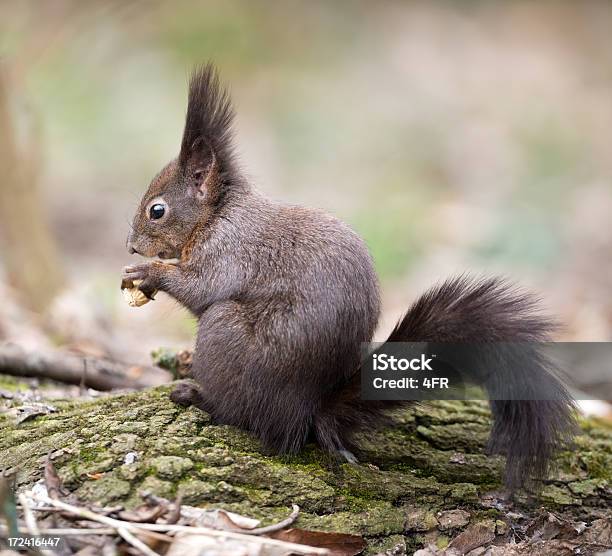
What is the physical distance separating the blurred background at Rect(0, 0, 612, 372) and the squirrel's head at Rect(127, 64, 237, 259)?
5.18 feet

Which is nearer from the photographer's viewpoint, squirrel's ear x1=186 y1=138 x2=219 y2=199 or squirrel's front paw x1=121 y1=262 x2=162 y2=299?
squirrel's front paw x1=121 y1=262 x2=162 y2=299

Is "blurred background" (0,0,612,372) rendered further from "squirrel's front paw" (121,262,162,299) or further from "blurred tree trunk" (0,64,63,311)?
"squirrel's front paw" (121,262,162,299)

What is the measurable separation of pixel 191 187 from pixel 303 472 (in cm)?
121

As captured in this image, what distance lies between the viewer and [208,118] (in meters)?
3.10

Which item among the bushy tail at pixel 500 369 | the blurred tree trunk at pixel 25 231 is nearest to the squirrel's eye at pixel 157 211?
the bushy tail at pixel 500 369

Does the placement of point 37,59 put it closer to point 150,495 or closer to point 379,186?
point 150,495

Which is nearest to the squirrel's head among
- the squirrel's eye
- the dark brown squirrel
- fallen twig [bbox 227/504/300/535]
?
the squirrel's eye

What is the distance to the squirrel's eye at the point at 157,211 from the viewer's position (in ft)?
10.6

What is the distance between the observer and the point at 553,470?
292cm

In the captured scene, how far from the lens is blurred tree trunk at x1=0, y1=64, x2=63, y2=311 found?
593 cm

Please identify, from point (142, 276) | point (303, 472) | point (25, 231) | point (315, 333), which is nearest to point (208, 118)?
point (142, 276)

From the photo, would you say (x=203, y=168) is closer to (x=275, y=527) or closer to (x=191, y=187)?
(x=191, y=187)

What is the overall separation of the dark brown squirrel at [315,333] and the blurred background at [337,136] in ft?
6.54

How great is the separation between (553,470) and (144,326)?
13.9 ft
